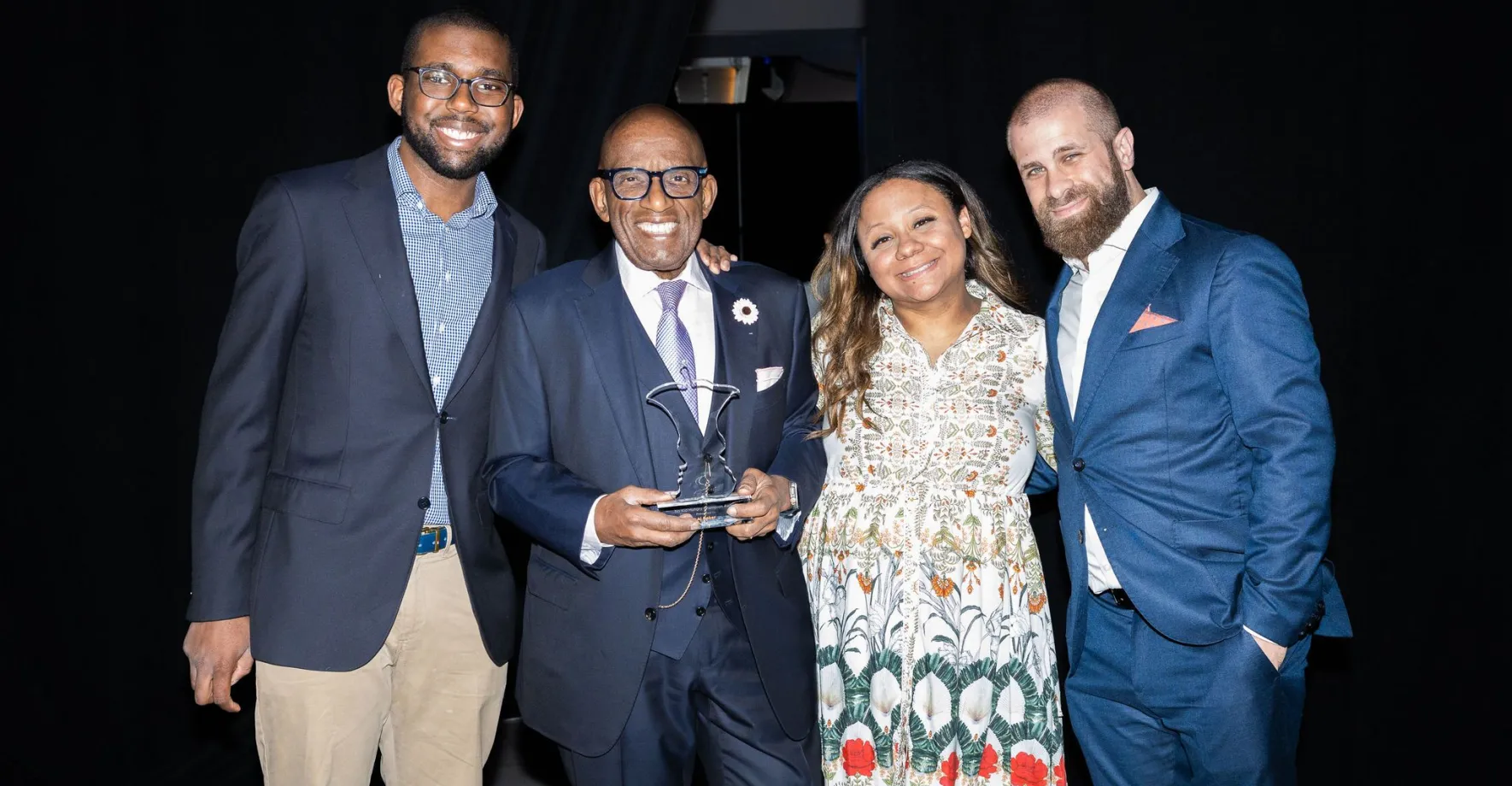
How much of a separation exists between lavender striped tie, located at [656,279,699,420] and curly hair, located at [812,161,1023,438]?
1.27 feet

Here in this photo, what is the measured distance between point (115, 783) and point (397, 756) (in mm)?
1189

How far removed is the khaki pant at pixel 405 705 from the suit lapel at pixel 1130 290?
1387mm

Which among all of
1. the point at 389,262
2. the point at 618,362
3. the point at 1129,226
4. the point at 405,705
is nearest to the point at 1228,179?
the point at 1129,226

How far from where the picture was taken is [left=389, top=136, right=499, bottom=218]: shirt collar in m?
2.17

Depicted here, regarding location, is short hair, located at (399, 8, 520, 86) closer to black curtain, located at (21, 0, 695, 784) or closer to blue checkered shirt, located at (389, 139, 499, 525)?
blue checkered shirt, located at (389, 139, 499, 525)

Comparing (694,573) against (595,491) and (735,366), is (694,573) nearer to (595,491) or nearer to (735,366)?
(595,491)

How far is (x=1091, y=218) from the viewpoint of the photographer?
215cm

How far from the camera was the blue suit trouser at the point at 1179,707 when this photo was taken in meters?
1.99

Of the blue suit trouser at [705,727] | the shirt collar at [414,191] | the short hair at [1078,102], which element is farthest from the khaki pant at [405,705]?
the short hair at [1078,102]

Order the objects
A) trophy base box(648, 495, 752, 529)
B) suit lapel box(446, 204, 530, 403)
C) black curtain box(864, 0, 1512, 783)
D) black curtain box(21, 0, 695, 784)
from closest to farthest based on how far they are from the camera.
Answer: trophy base box(648, 495, 752, 529)
suit lapel box(446, 204, 530, 403)
black curtain box(21, 0, 695, 784)
black curtain box(864, 0, 1512, 783)

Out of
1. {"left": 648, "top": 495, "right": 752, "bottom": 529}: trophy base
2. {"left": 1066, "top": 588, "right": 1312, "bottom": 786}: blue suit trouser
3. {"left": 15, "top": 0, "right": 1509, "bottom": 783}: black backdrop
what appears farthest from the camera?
{"left": 15, "top": 0, "right": 1509, "bottom": 783}: black backdrop

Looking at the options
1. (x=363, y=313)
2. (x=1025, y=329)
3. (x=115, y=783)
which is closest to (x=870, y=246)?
(x=1025, y=329)

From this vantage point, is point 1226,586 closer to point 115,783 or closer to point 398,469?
point 398,469

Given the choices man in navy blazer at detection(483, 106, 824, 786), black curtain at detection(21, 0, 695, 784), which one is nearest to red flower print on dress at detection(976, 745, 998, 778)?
man in navy blazer at detection(483, 106, 824, 786)
